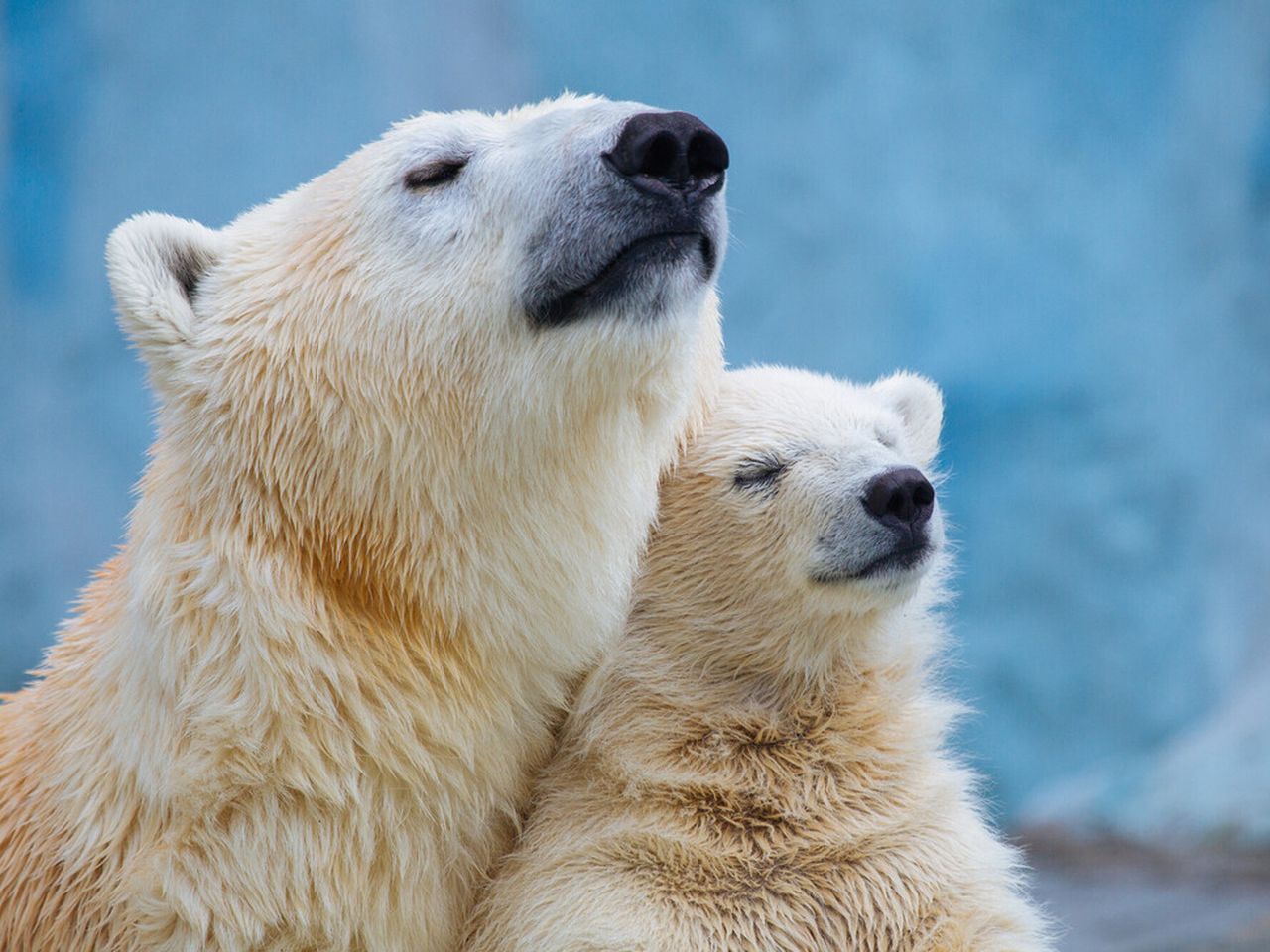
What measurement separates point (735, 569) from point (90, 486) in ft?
10.0

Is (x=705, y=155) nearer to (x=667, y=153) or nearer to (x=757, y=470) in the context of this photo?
(x=667, y=153)

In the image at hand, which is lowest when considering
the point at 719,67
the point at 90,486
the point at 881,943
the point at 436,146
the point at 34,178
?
the point at 881,943

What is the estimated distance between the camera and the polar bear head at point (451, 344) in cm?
159

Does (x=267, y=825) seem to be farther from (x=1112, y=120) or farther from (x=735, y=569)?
(x=1112, y=120)

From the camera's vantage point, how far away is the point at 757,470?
202 centimetres

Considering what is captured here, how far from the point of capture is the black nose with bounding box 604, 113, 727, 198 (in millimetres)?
1552

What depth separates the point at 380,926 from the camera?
166 centimetres

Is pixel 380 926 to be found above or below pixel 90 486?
below

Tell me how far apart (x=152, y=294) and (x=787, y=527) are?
0.92 meters

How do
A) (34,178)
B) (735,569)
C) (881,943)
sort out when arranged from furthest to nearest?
(34,178)
(735,569)
(881,943)

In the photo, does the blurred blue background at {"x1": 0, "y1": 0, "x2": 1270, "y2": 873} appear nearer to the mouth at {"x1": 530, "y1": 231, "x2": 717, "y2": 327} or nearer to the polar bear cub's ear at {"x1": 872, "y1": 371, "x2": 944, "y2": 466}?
the polar bear cub's ear at {"x1": 872, "y1": 371, "x2": 944, "y2": 466}

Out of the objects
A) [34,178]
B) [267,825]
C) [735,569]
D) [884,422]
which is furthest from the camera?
[34,178]

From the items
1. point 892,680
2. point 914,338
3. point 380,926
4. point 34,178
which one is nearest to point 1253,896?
point 914,338

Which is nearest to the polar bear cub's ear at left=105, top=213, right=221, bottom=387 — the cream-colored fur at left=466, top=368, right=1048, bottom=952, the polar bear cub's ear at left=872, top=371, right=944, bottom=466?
the cream-colored fur at left=466, top=368, right=1048, bottom=952
